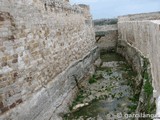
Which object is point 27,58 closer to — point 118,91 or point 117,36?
point 118,91

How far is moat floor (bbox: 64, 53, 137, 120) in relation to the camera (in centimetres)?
848

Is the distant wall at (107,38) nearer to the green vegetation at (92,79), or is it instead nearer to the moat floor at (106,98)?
the moat floor at (106,98)

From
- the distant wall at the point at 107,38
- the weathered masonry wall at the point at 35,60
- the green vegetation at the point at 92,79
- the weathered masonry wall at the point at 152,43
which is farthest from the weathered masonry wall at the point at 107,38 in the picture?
the weathered masonry wall at the point at 35,60

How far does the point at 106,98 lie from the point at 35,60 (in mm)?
3799

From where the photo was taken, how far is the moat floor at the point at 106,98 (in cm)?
848

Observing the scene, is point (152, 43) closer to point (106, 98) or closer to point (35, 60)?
point (35, 60)

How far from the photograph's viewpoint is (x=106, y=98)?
10031 mm

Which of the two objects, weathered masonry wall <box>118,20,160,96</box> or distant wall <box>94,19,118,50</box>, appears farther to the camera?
distant wall <box>94,19,118,50</box>

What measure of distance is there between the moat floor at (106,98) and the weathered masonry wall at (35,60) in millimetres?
567

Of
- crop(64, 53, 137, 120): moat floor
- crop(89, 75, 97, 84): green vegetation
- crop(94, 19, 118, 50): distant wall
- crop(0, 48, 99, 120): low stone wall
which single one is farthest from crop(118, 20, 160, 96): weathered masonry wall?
crop(94, 19, 118, 50): distant wall

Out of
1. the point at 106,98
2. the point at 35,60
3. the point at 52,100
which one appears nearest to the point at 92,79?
the point at 106,98

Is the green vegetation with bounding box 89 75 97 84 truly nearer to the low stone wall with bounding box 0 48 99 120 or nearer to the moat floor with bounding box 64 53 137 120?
the moat floor with bounding box 64 53 137 120

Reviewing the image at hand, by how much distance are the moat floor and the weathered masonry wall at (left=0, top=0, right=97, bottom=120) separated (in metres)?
0.57

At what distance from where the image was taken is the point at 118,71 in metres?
14.8
